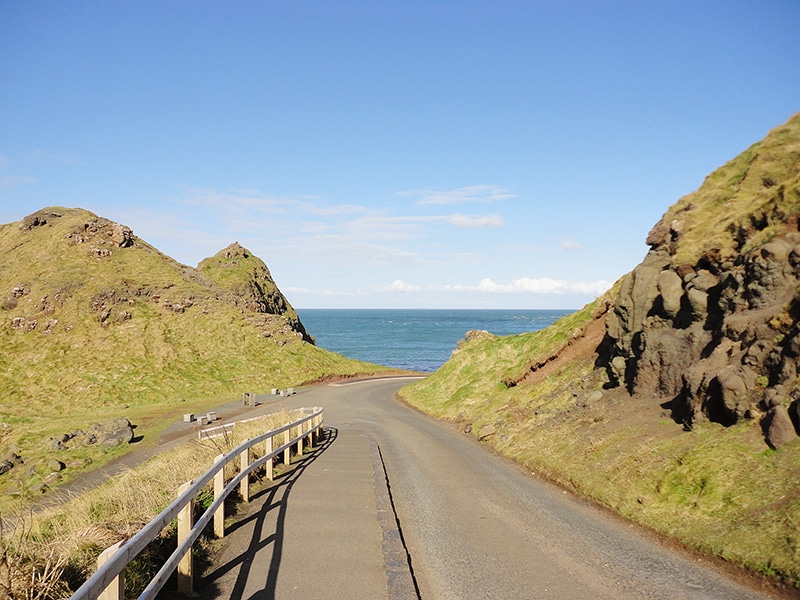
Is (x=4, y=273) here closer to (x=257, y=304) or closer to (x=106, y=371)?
(x=106, y=371)

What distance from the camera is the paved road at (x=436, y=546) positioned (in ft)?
24.6

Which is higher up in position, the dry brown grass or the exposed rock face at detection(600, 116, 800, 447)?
the exposed rock face at detection(600, 116, 800, 447)

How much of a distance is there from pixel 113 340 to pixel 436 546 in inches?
1839

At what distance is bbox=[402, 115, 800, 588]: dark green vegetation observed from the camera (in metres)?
10.1

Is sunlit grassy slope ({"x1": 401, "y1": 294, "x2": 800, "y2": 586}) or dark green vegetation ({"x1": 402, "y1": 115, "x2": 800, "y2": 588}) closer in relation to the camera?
sunlit grassy slope ({"x1": 401, "y1": 294, "x2": 800, "y2": 586})

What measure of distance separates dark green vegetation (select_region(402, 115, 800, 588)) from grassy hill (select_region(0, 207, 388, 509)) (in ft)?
71.4

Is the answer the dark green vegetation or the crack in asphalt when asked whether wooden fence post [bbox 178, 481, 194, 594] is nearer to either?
the crack in asphalt

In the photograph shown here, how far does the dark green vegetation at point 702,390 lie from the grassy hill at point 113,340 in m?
21.8

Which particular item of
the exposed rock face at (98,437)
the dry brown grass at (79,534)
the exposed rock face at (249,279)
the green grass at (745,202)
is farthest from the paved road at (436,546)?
the exposed rock face at (249,279)

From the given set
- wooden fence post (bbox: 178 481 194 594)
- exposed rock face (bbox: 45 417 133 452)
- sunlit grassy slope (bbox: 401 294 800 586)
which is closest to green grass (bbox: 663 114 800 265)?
sunlit grassy slope (bbox: 401 294 800 586)

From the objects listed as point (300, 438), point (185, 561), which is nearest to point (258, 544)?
point (185, 561)

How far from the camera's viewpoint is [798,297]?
41.2ft

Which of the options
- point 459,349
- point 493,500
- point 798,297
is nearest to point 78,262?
point 459,349

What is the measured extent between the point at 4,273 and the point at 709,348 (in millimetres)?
61776
